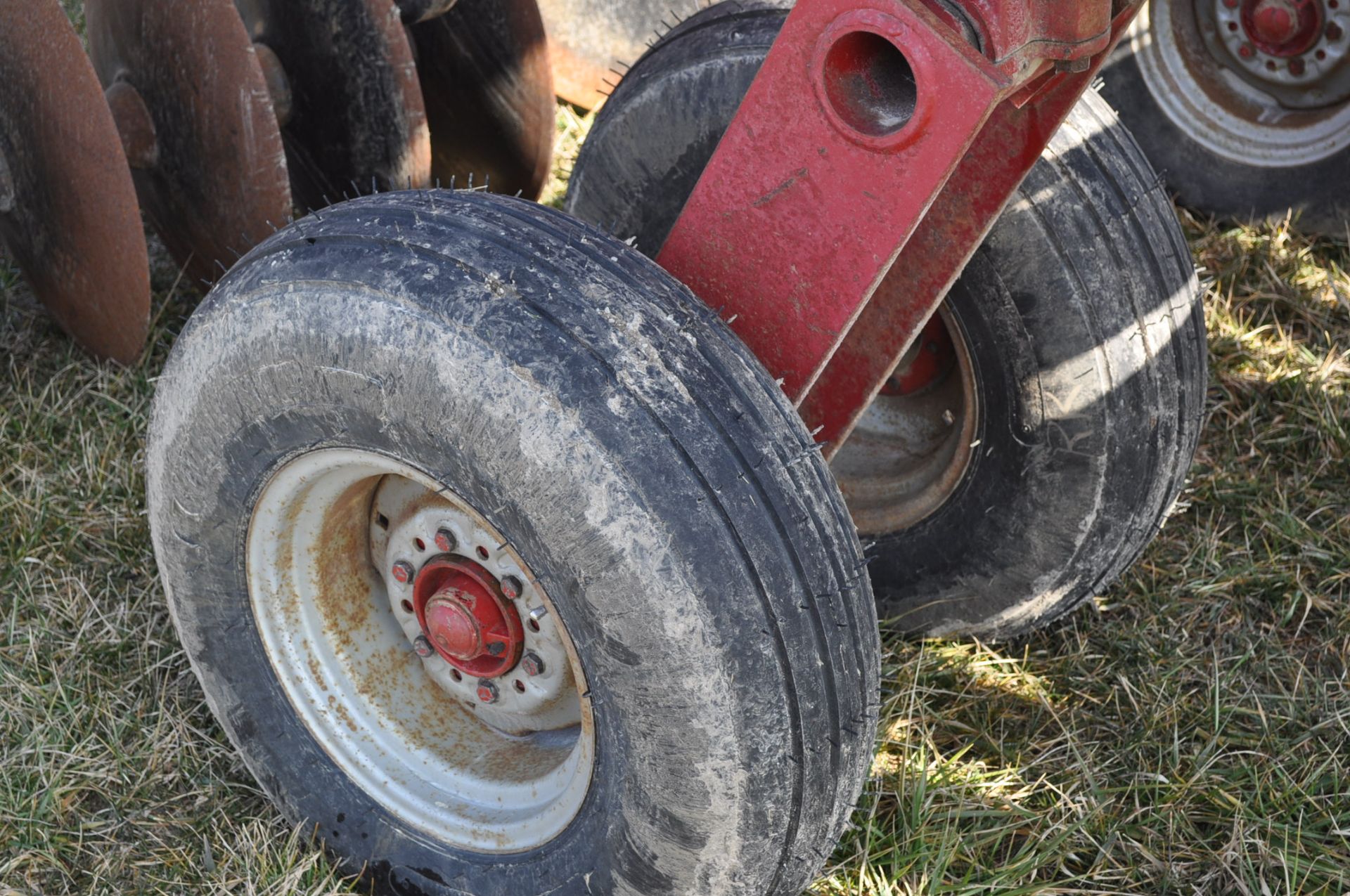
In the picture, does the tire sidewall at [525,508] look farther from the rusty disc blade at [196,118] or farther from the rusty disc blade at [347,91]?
the rusty disc blade at [347,91]

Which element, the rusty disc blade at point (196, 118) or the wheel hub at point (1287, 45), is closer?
the rusty disc blade at point (196, 118)

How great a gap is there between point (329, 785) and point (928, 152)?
4.10 feet

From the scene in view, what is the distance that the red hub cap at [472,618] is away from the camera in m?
1.68

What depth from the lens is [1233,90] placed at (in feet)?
10.9

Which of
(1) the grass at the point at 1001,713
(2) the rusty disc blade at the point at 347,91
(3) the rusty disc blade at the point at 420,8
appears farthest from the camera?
(3) the rusty disc blade at the point at 420,8

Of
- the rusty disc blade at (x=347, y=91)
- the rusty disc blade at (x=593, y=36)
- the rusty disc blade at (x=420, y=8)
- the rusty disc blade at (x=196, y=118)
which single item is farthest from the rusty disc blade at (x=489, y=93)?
the rusty disc blade at (x=593, y=36)

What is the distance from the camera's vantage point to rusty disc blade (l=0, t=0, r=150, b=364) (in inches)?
91.4

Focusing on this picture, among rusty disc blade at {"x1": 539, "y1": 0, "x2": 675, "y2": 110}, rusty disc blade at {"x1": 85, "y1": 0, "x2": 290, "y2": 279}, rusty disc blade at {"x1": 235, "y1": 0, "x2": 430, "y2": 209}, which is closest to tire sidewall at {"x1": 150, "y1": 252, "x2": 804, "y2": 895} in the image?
rusty disc blade at {"x1": 85, "y1": 0, "x2": 290, "y2": 279}

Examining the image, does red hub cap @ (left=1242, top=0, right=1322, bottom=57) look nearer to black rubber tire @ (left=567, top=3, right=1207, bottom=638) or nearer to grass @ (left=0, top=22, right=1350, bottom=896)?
grass @ (left=0, top=22, right=1350, bottom=896)

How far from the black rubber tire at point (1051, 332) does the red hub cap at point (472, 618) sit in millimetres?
791

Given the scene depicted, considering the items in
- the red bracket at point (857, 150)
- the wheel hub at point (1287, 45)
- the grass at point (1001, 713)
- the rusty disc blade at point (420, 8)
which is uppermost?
the red bracket at point (857, 150)

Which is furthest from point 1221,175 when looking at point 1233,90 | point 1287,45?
point 1287,45

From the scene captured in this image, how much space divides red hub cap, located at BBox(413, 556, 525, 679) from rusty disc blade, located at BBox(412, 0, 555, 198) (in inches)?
61.5

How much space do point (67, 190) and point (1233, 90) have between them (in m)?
2.87
